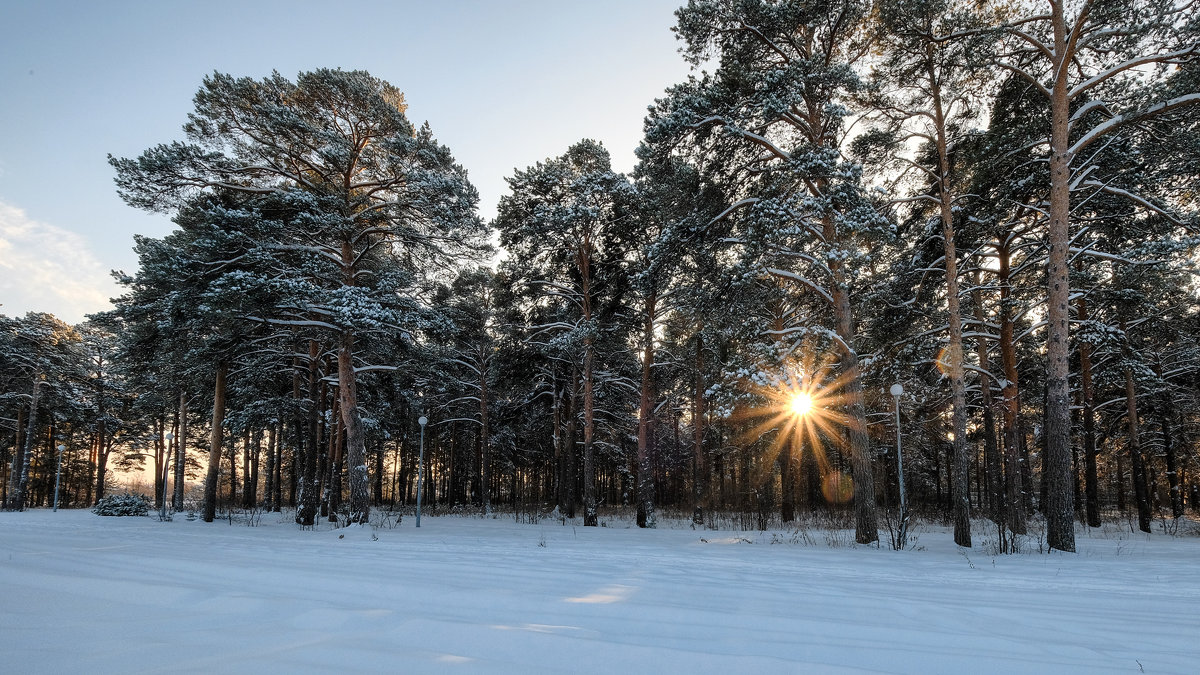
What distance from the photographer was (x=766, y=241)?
1048 centimetres

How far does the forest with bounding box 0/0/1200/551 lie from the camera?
386 inches

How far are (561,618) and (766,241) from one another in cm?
895

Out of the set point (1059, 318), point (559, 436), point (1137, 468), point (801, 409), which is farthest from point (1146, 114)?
point (559, 436)

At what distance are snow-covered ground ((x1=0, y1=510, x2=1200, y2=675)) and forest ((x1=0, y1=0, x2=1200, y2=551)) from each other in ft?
20.2

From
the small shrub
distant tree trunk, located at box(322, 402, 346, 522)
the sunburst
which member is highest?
the sunburst

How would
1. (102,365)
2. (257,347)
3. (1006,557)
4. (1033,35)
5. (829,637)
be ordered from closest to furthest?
(829,637) → (1006,557) → (1033,35) → (257,347) → (102,365)

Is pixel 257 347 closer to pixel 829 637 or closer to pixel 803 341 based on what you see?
pixel 803 341

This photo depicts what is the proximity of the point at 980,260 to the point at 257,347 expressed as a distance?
21.9 metres

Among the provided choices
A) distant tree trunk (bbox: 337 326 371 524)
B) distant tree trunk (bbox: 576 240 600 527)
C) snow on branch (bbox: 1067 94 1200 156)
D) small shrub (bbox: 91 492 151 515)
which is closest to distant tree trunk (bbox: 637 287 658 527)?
distant tree trunk (bbox: 576 240 600 527)

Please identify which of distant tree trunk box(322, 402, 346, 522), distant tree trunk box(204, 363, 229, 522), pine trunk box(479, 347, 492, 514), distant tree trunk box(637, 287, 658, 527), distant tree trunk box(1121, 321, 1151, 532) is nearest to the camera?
distant tree trunk box(1121, 321, 1151, 532)

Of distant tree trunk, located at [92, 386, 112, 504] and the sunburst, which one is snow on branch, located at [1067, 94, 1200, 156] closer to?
the sunburst

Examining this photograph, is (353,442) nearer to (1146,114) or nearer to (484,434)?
(484,434)

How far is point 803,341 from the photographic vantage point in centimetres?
1097

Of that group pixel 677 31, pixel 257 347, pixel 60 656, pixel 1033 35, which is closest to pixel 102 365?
pixel 257 347
